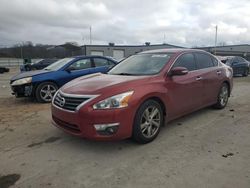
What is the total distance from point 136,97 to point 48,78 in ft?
15.4

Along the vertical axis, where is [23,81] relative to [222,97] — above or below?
above

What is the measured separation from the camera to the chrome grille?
12.6 feet

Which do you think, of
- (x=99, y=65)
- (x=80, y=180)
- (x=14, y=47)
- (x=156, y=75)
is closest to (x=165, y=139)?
(x=156, y=75)

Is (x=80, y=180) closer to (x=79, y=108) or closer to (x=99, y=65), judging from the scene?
(x=79, y=108)

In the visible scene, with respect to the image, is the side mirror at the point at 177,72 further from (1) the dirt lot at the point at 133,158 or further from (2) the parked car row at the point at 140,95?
(1) the dirt lot at the point at 133,158

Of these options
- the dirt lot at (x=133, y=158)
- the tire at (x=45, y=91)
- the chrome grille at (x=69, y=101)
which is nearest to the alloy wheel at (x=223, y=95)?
the dirt lot at (x=133, y=158)

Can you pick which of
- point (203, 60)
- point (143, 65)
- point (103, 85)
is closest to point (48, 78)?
point (143, 65)

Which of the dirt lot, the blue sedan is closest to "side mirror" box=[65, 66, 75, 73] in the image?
the blue sedan

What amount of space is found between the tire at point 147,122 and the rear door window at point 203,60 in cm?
187

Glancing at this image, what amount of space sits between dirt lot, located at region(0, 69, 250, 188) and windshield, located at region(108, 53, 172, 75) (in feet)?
3.79

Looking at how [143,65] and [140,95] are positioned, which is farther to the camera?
[143,65]

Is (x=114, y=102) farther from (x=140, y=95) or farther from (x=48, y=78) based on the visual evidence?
(x=48, y=78)

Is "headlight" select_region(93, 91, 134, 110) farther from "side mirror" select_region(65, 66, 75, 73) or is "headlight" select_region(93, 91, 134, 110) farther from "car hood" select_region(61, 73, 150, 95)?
"side mirror" select_region(65, 66, 75, 73)

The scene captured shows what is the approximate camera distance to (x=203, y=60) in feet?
19.2
